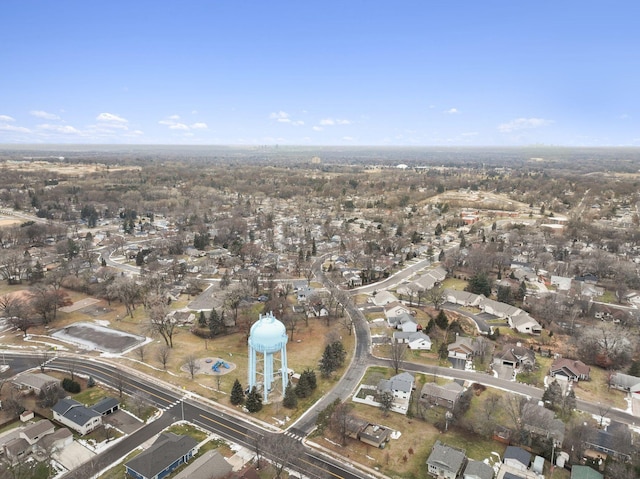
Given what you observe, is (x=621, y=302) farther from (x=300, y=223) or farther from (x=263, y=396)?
(x=300, y=223)

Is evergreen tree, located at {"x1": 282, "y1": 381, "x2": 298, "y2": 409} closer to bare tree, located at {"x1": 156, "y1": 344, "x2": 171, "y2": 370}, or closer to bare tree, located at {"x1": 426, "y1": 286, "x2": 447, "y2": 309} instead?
bare tree, located at {"x1": 156, "y1": 344, "x2": 171, "y2": 370}

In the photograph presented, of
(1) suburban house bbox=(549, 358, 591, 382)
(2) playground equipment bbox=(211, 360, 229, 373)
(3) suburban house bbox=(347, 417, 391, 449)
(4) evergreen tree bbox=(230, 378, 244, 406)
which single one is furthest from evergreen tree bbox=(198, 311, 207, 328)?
(1) suburban house bbox=(549, 358, 591, 382)

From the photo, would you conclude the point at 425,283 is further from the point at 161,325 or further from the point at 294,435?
the point at 161,325

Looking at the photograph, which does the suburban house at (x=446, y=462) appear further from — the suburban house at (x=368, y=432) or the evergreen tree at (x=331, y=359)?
the evergreen tree at (x=331, y=359)

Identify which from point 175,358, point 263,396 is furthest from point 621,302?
point 175,358

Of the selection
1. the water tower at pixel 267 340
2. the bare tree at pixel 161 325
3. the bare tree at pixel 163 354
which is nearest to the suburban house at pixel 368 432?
the water tower at pixel 267 340

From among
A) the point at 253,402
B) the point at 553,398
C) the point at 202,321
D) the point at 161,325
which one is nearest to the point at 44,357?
the point at 161,325
